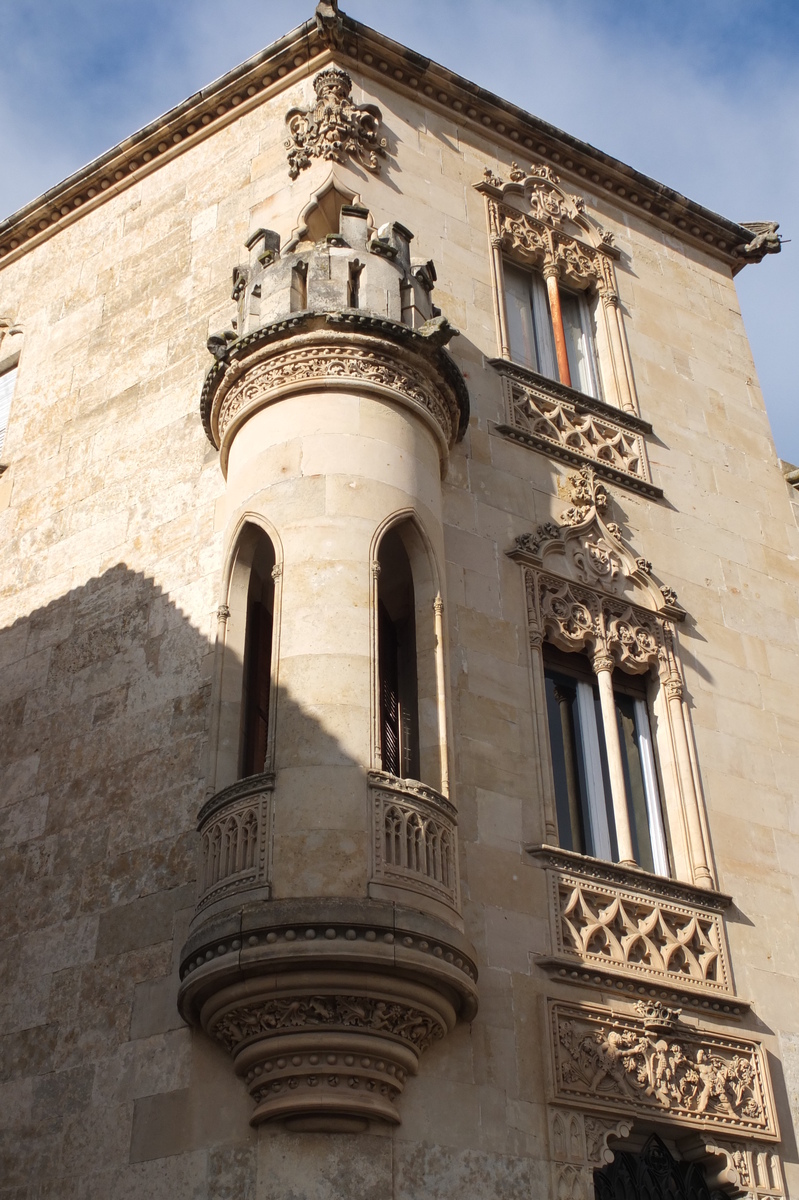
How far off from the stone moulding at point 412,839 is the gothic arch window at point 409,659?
0.24m

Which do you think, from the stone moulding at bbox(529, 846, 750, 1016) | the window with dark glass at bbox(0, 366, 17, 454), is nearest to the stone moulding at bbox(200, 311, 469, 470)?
the stone moulding at bbox(529, 846, 750, 1016)

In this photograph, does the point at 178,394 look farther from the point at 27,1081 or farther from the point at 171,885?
the point at 27,1081

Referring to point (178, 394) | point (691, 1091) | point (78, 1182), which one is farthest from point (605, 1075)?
point (178, 394)

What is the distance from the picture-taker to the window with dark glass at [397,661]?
1109 centimetres

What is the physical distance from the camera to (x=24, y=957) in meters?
11.2

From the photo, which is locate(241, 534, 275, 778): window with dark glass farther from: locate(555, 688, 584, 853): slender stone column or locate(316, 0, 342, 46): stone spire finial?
locate(316, 0, 342, 46): stone spire finial

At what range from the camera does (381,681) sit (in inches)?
441

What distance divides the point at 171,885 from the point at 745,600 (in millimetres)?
6683

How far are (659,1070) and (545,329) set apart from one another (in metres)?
7.98

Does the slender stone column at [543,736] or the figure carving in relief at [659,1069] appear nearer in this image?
the figure carving in relief at [659,1069]

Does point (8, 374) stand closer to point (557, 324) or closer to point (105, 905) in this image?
point (557, 324)

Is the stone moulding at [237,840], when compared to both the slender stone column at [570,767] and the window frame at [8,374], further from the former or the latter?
the window frame at [8,374]

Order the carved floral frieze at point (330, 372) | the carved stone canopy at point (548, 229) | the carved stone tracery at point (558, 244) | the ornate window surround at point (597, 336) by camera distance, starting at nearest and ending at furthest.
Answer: the carved floral frieze at point (330, 372) → the ornate window surround at point (597, 336) → the carved stone tracery at point (558, 244) → the carved stone canopy at point (548, 229)

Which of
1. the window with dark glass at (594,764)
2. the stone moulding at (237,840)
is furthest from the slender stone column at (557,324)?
the stone moulding at (237,840)
